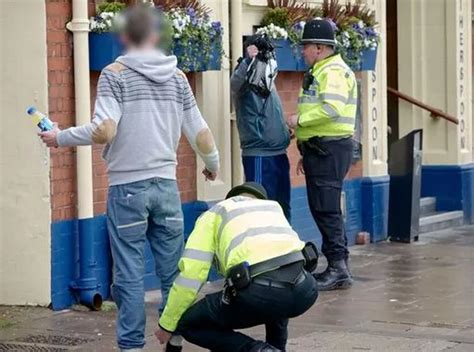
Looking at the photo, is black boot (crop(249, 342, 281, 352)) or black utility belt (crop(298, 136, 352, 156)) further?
black utility belt (crop(298, 136, 352, 156))

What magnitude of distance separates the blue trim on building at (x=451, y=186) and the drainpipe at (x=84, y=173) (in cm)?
583

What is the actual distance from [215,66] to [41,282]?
2096 millimetres

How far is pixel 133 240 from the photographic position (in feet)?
21.2

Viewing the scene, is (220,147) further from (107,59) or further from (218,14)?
(107,59)

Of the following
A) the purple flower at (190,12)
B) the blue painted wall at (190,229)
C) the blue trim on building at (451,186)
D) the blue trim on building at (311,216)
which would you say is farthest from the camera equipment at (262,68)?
the blue trim on building at (451,186)

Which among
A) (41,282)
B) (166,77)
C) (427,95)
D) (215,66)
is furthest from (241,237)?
→ (427,95)

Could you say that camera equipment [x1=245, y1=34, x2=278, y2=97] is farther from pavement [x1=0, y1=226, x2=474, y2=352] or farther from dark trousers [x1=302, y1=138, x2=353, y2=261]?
pavement [x1=0, y1=226, x2=474, y2=352]

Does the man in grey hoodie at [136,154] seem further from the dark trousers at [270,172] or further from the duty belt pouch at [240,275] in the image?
the dark trousers at [270,172]

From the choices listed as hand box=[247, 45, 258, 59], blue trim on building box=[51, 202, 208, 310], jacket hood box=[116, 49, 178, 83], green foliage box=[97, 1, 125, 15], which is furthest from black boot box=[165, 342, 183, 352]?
hand box=[247, 45, 258, 59]

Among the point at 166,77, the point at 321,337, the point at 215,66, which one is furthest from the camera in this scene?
the point at 215,66

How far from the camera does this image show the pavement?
752 centimetres

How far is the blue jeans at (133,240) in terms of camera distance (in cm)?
646

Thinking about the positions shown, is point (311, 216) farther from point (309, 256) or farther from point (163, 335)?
point (163, 335)

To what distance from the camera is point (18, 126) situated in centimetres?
837
